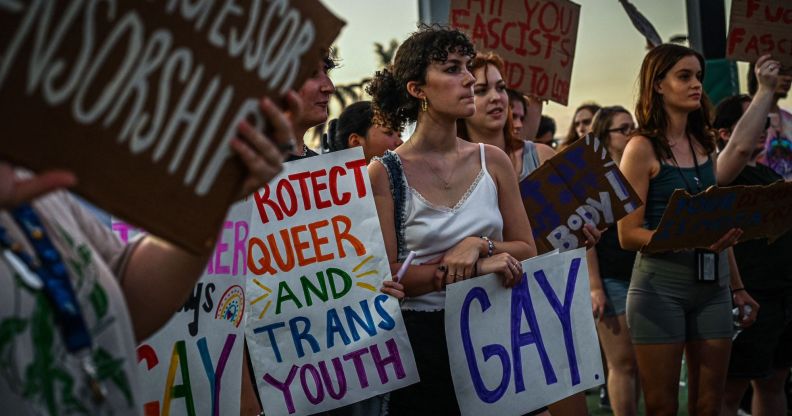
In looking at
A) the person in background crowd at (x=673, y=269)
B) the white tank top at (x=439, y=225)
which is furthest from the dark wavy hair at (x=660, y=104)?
the white tank top at (x=439, y=225)

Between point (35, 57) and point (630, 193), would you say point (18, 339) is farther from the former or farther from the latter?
point (630, 193)

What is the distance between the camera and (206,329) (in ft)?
9.91

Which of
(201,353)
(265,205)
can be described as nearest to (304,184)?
(265,205)

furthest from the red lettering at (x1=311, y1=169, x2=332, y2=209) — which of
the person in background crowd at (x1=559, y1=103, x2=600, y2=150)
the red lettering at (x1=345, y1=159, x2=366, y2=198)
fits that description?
the person in background crowd at (x1=559, y1=103, x2=600, y2=150)

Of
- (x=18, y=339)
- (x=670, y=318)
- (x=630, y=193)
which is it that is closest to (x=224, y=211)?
(x=18, y=339)

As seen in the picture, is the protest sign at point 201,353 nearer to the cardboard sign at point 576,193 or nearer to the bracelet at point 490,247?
the bracelet at point 490,247

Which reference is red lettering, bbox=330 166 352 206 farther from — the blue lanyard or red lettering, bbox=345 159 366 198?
the blue lanyard

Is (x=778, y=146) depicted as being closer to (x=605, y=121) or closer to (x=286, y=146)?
(x=605, y=121)

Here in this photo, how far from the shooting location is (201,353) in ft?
9.81

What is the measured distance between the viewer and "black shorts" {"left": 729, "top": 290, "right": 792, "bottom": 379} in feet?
16.3

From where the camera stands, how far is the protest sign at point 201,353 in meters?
2.93

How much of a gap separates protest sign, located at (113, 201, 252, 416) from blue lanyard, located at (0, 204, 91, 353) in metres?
1.29

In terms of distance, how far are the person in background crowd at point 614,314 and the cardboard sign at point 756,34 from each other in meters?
1.10

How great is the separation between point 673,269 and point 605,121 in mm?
2858
